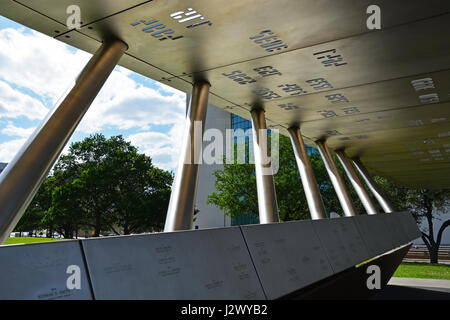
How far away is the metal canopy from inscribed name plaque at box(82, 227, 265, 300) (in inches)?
144

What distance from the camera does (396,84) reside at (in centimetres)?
909

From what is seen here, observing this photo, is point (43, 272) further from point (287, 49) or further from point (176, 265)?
point (287, 49)

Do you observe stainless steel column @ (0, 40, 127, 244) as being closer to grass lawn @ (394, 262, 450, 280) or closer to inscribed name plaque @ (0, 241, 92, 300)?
inscribed name plaque @ (0, 241, 92, 300)

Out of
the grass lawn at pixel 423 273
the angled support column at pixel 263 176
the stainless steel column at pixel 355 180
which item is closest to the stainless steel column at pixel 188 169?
the angled support column at pixel 263 176

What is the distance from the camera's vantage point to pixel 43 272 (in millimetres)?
2387

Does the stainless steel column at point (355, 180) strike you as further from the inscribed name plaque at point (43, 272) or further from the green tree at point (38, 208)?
the green tree at point (38, 208)

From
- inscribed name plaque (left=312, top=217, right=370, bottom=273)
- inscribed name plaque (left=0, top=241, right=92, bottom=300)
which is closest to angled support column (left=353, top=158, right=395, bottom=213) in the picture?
inscribed name plaque (left=312, top=217, right=370, bottom=273)

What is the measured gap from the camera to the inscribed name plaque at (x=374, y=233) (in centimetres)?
824

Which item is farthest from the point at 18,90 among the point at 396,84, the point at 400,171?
the point at 396,84

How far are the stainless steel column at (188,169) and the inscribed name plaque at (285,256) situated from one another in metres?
2.91

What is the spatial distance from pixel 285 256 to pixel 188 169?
388cm

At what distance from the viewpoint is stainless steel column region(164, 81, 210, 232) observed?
7375 millimetres
